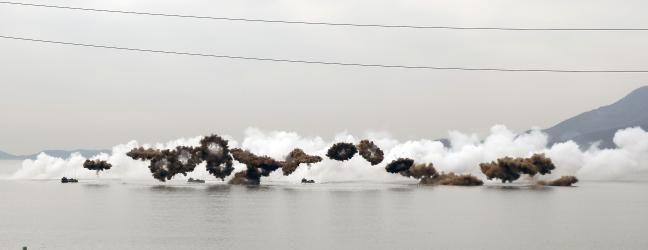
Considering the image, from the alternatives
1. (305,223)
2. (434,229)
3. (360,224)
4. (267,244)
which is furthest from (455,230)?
(267,244)

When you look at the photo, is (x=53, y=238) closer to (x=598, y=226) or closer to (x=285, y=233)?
(x=285, y=233)

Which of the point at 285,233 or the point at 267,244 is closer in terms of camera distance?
the point at 267,244

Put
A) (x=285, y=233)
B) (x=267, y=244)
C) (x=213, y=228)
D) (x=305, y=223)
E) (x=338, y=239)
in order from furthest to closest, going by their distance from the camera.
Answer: (x=305, y=223) → (x=213, y=228) → (x=285, y=233) → (x=338, y=239) → (x=267, y=244)

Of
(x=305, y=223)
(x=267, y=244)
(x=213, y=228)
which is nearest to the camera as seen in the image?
(x=267, y=244)

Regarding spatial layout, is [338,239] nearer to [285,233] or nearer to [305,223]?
[285,233]

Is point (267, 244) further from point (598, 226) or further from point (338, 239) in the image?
point (598, 226)

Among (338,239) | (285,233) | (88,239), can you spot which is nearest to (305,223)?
(285,233)

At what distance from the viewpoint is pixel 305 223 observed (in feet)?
632

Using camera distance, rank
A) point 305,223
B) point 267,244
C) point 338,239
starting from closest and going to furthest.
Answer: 1. point 267,244
2. point 338,239
3. point 305,223

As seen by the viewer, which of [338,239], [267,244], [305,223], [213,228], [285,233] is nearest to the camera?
[267,244]

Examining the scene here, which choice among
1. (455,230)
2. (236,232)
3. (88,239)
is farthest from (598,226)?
(88,239)

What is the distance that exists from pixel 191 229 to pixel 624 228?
311 feet

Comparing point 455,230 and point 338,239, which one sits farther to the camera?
point 455,230

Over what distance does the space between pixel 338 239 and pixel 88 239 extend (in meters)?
44.4
